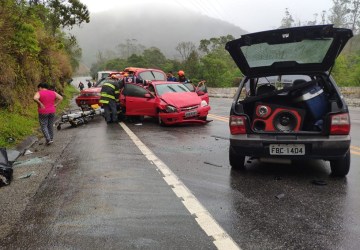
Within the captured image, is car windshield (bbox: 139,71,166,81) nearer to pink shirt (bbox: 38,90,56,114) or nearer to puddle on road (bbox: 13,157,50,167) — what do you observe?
pink shirt (bbox: 38,90,56,114)

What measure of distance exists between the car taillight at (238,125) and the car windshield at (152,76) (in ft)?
32.9

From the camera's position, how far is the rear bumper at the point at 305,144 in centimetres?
507

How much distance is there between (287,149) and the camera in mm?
5285

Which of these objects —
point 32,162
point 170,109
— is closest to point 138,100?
point 170,109

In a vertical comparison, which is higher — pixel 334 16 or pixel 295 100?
pixel 334 16

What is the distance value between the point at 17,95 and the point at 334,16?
99.6 metres

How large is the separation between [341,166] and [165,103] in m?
7.07

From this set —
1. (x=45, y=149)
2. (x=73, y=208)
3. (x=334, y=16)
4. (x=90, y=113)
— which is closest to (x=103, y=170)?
(x=73, y=208)

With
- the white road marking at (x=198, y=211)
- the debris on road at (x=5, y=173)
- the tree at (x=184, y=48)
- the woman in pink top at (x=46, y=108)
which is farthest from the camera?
the tree at (x=184, y=48)

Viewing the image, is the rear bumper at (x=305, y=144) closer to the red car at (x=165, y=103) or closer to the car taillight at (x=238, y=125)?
the car taillight at (x=238, y=125)

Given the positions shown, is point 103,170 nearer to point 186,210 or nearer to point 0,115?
point 186,210

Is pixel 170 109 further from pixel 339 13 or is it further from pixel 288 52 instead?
pixel 339 13

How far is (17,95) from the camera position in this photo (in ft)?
48.4

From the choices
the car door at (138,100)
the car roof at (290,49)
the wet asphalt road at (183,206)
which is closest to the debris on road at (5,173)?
the wet asphalt road at (183,206)
